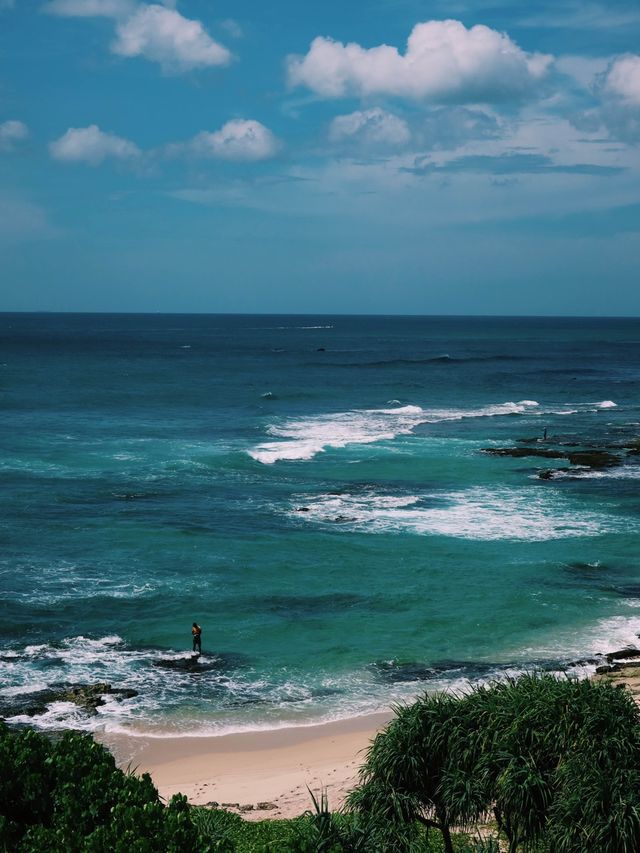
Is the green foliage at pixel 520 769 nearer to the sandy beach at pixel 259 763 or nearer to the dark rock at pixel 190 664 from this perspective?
the sandy beach at pixel 259 763

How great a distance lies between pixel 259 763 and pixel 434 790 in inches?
379

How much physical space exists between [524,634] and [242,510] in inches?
810

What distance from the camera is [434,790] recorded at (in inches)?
752

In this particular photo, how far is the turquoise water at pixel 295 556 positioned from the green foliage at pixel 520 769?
37.6ft

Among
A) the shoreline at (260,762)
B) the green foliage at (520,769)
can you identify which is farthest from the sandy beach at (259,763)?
the green foliage at (520,769)

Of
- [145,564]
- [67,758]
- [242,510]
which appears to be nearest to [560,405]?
[242,510]

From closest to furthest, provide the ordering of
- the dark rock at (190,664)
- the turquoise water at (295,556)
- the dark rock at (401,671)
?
the dark rock at (401,671) → the turquoise water at (295,556) → the dark rock at (190,664)

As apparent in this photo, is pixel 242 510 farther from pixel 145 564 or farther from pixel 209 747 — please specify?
pixel 209 747

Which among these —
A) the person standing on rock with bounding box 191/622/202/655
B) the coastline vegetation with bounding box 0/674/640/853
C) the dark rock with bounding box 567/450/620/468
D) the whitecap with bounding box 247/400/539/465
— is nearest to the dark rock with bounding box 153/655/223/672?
the person standing on rock with bounding box 191/622/202/655

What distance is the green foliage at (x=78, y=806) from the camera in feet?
46.5

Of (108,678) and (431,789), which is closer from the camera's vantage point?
(431,789)

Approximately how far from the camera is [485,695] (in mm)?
20266

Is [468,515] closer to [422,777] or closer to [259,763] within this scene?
[259,763]

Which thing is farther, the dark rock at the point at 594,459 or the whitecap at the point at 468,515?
the dark rock at the point at 594,459
